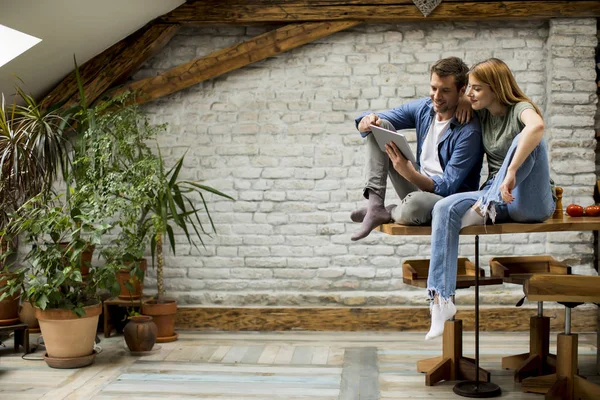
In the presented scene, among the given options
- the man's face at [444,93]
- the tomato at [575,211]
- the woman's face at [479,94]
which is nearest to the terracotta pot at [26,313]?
the man's face at [444,93]

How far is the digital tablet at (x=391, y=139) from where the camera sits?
3447 millimetres

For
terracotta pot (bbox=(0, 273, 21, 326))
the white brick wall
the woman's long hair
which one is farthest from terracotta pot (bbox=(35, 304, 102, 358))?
the woman's long hair

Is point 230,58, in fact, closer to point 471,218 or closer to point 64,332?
point 64,332

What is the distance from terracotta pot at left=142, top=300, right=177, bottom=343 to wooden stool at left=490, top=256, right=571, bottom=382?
230cm

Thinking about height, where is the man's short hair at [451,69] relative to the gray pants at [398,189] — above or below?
above

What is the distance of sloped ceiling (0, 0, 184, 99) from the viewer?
4.37 metres

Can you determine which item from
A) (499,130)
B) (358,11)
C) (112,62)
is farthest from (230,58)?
(499,130)

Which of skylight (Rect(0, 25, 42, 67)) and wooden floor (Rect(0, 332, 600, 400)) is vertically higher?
skylight (Rect(0, 25, 42, 67))

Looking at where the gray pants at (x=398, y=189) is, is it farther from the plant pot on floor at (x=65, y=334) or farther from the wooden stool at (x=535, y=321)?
the plant pot on floor at (x=65, y=334)

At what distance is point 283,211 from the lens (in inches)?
222

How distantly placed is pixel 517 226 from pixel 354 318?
7.51 ft

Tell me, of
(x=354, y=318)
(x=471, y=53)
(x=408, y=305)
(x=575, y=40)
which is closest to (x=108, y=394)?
(x=354, y=318)

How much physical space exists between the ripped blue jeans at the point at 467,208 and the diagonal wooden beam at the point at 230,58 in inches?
96.7

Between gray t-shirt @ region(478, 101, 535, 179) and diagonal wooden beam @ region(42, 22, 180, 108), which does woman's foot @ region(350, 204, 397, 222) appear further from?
diagonal wooden beam @ region(42, 22, 180, 108)
